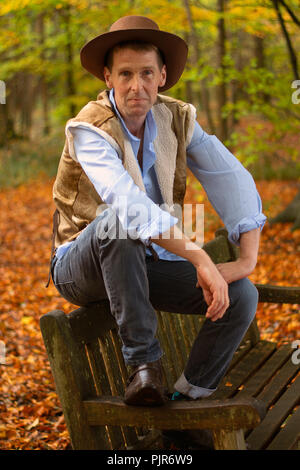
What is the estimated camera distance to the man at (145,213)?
7.02 feet

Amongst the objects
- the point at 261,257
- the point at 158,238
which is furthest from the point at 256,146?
the point at 158,238

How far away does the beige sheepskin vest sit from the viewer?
8.21 feet

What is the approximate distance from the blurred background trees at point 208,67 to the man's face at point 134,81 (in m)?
4.43

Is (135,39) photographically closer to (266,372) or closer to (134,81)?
(134,81)

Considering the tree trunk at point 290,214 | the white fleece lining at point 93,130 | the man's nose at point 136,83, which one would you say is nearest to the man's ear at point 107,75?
the man's nose at point 136,83

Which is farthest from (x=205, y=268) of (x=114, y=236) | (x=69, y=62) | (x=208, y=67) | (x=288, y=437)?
(x=69, y=62)

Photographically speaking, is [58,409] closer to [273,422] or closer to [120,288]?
[273,422]

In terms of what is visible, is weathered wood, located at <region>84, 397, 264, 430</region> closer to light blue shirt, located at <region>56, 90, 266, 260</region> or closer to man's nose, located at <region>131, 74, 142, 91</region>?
light blue shirt, located at <region>56, 90, 266, 260</region>

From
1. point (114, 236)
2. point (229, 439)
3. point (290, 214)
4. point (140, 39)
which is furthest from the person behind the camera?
point (290, 214)

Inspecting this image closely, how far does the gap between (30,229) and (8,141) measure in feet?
27.1

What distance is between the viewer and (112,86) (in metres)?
2.65

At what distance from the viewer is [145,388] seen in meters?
2.05

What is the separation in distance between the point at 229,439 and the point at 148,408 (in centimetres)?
31

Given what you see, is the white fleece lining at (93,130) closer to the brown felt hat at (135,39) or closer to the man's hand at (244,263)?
the brown felt hat at (135,39)
